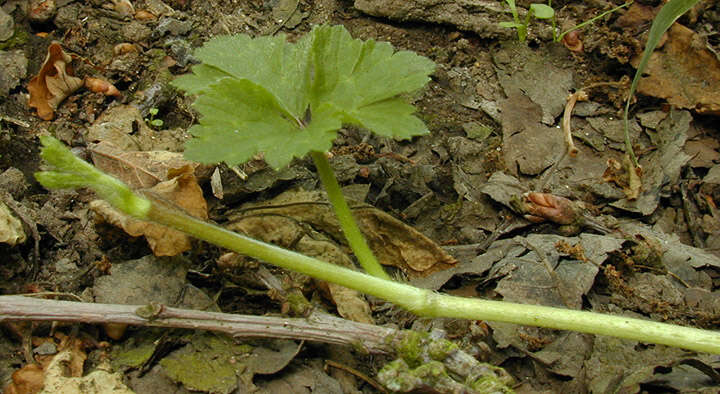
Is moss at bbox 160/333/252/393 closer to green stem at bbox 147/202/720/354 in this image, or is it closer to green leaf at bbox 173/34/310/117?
green stem at bbox 147/202/720/354

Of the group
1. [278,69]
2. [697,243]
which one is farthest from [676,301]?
[278,69]

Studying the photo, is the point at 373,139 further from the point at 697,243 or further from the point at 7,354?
the point at 7,354

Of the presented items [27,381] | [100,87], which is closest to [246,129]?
[27,381]

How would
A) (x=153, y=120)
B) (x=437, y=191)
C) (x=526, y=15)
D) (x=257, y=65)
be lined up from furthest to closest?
(x=526, y=15) → (x=153, y=120) → (x=437, y=191) → (x=257, y=65)

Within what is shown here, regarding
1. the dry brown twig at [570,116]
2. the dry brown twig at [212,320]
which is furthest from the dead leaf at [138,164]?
the dry brown twig at [570,116]

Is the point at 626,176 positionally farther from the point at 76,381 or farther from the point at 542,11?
the point at 76,381

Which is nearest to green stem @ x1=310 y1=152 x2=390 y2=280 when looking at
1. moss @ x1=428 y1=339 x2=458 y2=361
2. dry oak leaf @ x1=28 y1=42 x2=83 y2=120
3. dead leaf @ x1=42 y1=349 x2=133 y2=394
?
moss @ x1=428 y1=339 x2=458 y2=361

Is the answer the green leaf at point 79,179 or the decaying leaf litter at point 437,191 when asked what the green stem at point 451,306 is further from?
the decaying leaf litter at point 437,191

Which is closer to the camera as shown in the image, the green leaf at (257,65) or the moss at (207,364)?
the moss at (207,364)
